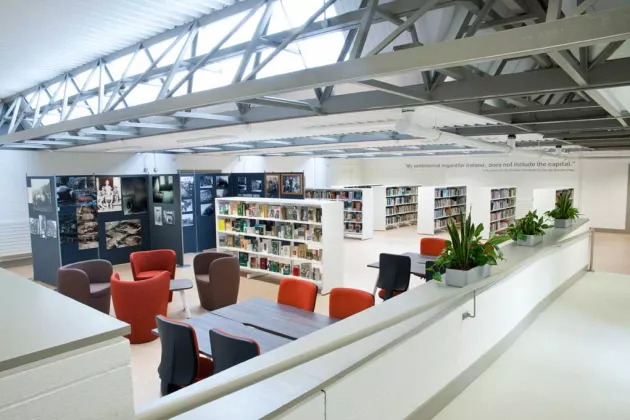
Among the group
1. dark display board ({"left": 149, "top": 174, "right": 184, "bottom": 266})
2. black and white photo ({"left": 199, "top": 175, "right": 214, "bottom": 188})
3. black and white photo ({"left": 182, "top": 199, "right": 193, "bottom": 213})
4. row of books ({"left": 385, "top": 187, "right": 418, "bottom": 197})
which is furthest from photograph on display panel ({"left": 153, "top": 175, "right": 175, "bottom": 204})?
row of books ({"left": 385, "top": 187, "right": 418, "bottom": 197})

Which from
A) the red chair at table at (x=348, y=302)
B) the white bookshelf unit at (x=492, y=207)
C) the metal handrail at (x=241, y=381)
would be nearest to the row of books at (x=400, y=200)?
the white bookshelf unit at (x=492, y=207)

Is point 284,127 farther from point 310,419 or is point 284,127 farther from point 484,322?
point 310,419

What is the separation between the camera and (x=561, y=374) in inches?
140

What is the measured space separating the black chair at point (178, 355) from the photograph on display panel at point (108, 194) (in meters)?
6.55

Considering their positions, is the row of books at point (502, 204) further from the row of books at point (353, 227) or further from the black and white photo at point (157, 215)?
the black and white photo at point (157, 215)

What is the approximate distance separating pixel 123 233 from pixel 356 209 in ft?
22.8

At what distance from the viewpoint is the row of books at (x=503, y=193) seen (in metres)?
13.0

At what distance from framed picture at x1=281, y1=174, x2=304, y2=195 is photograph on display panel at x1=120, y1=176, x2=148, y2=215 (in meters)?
3.30

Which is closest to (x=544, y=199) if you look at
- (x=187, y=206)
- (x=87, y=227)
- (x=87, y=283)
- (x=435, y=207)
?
(x=435, y=207)

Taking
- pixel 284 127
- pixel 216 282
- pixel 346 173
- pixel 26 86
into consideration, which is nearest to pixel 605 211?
pixel 346 173

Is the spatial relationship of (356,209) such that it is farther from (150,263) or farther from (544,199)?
(150,263)

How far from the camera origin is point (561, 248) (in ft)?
18.4

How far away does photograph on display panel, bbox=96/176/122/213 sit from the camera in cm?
866

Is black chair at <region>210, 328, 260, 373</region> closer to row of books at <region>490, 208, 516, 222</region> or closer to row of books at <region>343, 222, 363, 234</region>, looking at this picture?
row of books at <region>343, 222, 363, 234</region>
